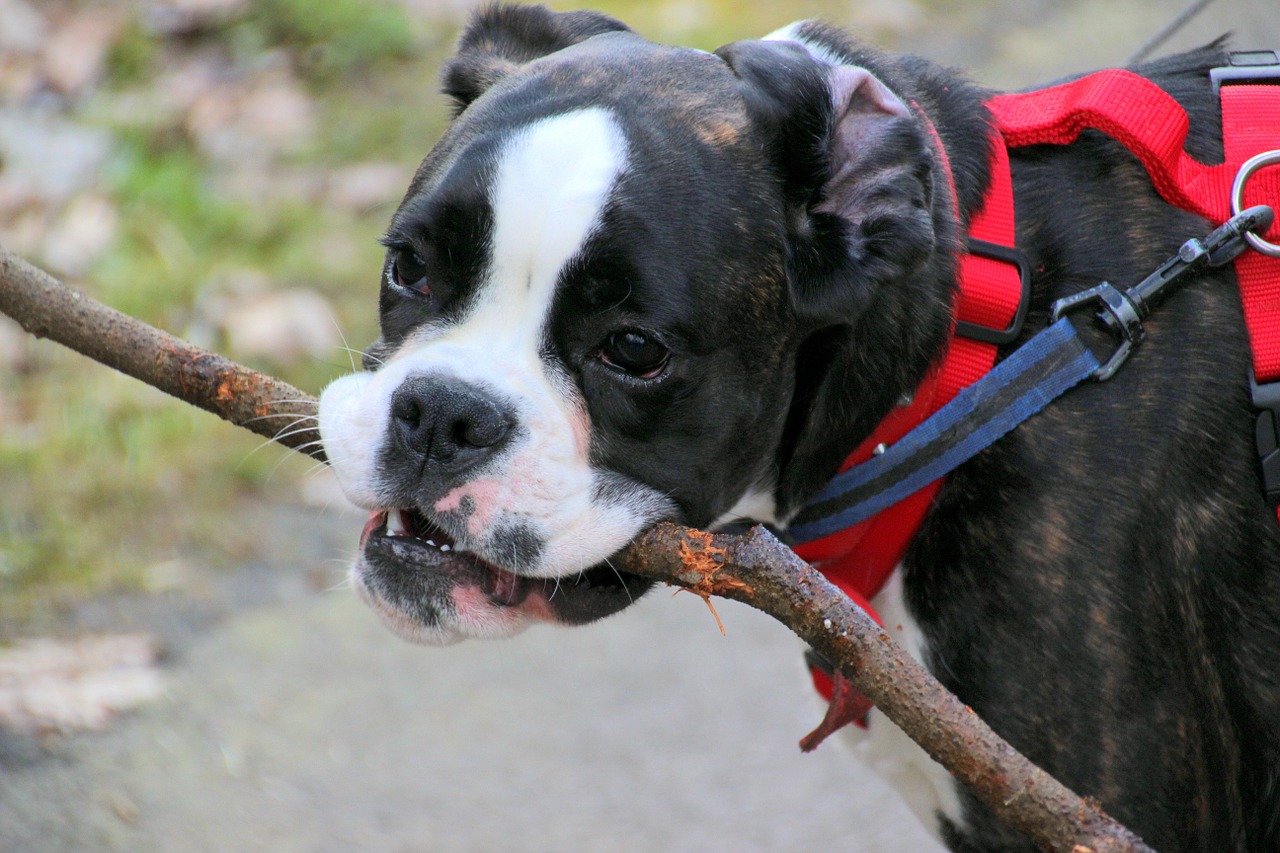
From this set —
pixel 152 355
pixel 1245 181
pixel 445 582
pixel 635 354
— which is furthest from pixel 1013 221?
pixel 152 355

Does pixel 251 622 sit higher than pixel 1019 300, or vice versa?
pixel 1019 300

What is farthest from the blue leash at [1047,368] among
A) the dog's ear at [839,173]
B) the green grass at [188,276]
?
the green grass at [188,276]

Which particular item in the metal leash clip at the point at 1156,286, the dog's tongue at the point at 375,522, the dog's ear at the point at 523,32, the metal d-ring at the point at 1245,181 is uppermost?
the metal d-ring at the point at 1245,181

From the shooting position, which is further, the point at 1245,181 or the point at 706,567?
the point at 1245,181

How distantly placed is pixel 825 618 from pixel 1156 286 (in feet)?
2.94

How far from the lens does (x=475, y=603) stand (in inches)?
92.6

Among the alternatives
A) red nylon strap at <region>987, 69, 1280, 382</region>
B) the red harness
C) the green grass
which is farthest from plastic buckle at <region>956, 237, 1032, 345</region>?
the green grass

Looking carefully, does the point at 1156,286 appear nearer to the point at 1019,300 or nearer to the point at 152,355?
the point at 1019,300

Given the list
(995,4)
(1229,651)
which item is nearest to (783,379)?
(1229,651)

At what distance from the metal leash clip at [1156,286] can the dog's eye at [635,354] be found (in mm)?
676

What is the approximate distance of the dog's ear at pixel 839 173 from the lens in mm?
2299

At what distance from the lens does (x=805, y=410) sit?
246cm

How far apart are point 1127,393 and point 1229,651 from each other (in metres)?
0.48

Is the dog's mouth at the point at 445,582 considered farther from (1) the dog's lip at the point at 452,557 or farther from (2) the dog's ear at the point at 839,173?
(2) the dog's ear at the point at 839,173
